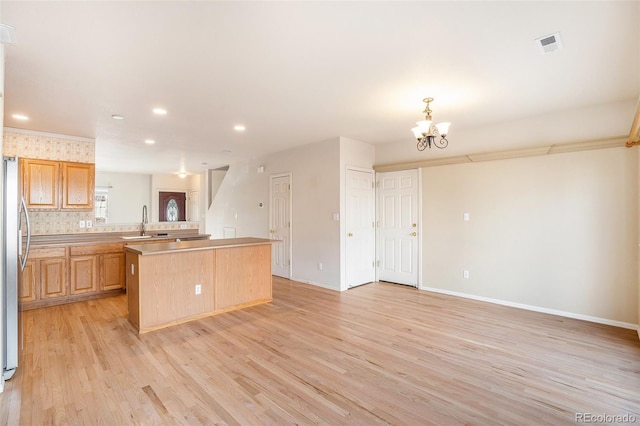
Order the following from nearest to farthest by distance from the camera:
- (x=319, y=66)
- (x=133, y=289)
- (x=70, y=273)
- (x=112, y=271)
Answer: (x=319, y=66)
(x=133, y=289)
(x=70, y=273)
(x=112, y=271)

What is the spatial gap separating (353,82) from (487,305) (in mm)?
3519

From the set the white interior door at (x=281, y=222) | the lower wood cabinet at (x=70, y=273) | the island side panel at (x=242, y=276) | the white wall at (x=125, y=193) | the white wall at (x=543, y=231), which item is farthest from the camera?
the white wall at (x=125, y=193)

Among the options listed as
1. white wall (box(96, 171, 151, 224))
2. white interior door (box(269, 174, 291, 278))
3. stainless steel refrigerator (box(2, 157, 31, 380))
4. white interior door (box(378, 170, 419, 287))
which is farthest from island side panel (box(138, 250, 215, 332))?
white wall (box(96, 171, 151, 224))

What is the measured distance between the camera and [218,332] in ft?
11.1

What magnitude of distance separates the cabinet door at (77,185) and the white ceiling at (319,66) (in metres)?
0.58

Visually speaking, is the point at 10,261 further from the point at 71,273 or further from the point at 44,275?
the point at 71,273

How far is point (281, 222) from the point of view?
244 inches

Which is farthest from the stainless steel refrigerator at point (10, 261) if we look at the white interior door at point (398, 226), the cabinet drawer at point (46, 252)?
the white interior door at point (398, 226)

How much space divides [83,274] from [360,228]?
4371 millimetres

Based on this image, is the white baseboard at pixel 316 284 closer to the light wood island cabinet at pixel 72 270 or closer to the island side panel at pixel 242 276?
the island side panel at pixel 242 276

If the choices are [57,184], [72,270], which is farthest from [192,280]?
[57,184]

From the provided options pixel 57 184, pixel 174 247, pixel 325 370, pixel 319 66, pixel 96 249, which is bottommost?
pixel 325 370

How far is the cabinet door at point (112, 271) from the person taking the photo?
4789 millimetres

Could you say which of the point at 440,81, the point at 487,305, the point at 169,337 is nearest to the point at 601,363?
the point at 487,305
